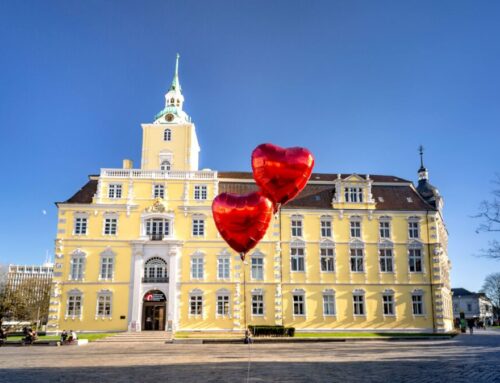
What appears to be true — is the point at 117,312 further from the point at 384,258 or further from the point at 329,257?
the point at 384,258

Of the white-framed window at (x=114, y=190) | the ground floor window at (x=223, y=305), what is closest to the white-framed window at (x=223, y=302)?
the ground floor window at (x=223, y=305)

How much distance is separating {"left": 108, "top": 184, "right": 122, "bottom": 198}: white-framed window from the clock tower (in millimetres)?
4167

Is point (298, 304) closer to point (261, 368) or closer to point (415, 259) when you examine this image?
point (415, 259)

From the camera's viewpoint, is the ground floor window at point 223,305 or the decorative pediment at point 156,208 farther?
the decorative pediment at point 156,208

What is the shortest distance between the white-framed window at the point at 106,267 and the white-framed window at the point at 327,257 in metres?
18.0

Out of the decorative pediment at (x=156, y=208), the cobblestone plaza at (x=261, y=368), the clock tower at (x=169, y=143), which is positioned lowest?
the cobblestone plaza at (x=261, y=368)

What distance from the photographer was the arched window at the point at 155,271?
41.7 meters

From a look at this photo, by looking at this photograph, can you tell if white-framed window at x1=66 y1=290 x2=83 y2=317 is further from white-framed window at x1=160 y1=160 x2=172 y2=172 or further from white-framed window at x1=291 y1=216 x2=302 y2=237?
white-framed window at x1=291 y1=216 x2=302 y2=237

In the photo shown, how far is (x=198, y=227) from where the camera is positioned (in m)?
43.2

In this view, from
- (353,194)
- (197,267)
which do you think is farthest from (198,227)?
(353,194)

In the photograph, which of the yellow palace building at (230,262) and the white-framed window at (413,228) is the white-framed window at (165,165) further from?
the white-framed window at (413,228)

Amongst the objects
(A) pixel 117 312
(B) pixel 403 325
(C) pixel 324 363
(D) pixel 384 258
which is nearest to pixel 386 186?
(D) pixel 384 258

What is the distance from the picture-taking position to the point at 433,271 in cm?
4397

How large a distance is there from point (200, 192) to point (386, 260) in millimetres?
17646
